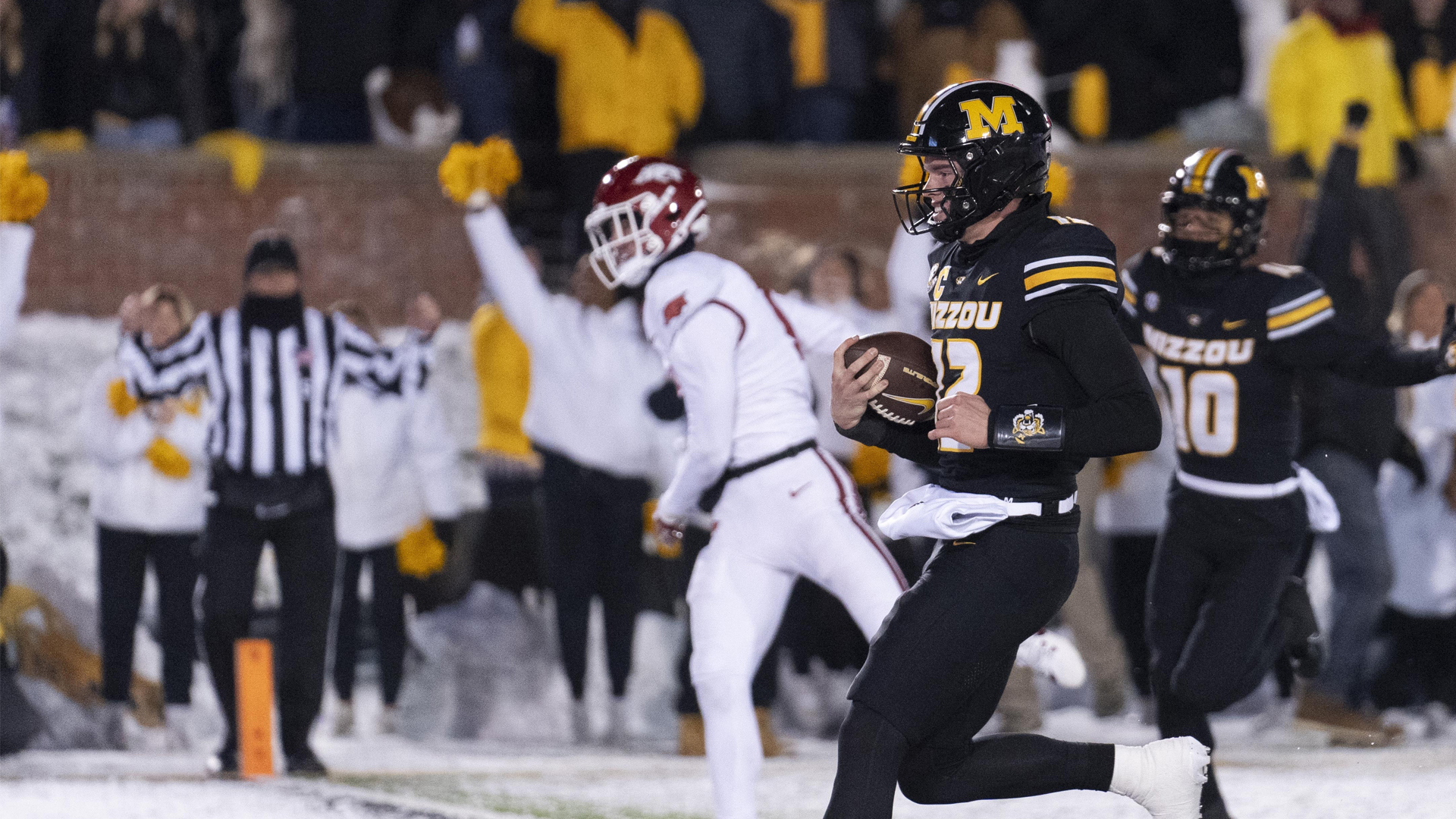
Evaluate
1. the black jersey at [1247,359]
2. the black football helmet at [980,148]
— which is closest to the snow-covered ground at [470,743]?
the black jersey at [1247,359]

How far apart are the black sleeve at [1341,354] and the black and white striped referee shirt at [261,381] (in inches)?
128

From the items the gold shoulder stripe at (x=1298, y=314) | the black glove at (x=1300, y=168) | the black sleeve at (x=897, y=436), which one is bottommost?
the black sleeve at (x=897, y=436)

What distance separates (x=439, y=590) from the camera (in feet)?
26.8

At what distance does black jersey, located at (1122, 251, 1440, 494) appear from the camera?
16.6 ft

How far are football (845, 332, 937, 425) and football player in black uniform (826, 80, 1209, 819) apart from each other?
0.06 metres

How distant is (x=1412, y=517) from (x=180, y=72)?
6.16 meters

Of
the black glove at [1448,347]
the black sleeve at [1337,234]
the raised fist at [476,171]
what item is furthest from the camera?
the black sleeve at [1337,234]

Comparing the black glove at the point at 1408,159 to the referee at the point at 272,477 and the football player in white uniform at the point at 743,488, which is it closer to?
the football player in white uniform at the point at 743,488

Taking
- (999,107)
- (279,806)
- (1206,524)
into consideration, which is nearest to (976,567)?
(999,107)

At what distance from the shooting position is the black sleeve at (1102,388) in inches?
138

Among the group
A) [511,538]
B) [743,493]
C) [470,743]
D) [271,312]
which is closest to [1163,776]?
[743,493]

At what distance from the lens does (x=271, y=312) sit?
650cm

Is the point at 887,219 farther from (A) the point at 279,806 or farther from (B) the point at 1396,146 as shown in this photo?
(A) the point at 279,806

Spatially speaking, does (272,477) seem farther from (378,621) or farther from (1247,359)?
(1247,359)
